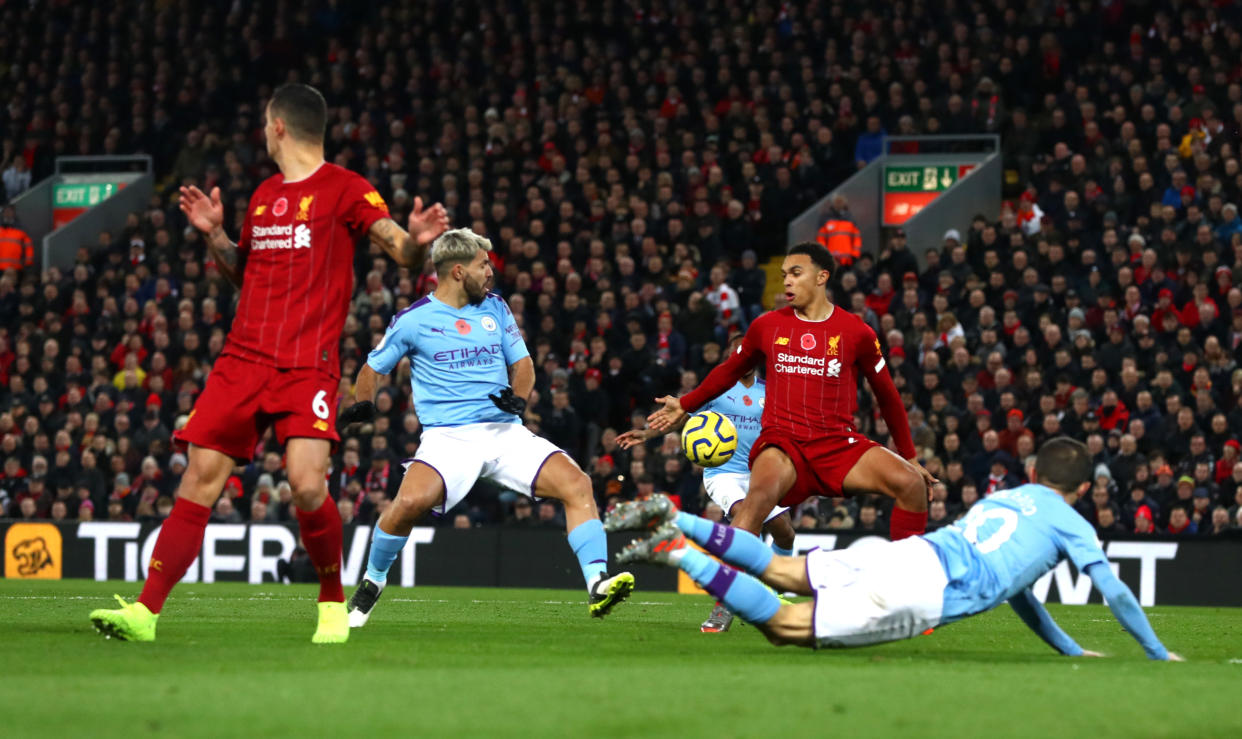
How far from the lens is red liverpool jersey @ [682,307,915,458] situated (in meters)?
10.2

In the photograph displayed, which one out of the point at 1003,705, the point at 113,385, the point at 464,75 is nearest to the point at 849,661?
the point at 1003,705

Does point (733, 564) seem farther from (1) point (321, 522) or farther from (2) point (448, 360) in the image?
(2) point (448, 360)

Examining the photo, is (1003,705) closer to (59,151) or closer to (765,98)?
(765,98)

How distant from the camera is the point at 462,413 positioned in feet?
32.7

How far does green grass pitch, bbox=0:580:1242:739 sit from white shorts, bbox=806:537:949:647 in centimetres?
19

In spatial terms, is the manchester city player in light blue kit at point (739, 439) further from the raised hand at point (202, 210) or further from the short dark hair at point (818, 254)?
the raised hand at point (202, 210)

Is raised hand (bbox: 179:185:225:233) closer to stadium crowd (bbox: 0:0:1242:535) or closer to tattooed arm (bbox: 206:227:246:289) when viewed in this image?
tattooed arm (bbox: 206:227:246:289)

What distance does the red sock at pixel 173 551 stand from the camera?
7.96 m

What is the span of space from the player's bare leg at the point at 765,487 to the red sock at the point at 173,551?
132 inches

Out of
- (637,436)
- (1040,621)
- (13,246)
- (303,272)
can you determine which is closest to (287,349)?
(303,272)

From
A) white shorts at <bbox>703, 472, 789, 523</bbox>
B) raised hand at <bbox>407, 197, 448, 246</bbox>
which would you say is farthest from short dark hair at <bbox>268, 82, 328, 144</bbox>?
white shorts at <bbox>703, 472, 789, 523</bbox>

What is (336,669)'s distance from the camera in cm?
670

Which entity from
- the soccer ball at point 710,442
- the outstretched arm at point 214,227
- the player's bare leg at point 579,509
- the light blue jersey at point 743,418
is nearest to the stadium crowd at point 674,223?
the light blue jersey at point 743,418

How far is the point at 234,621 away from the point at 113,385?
13.9 metres
